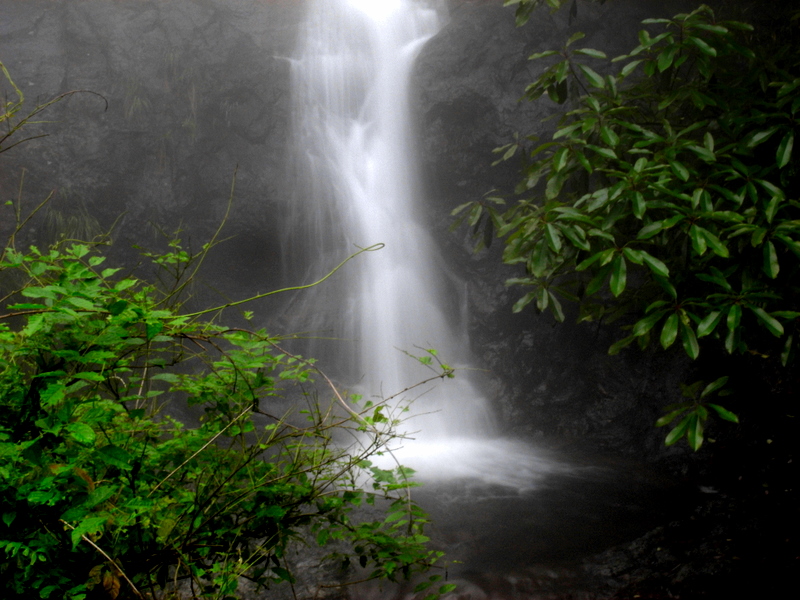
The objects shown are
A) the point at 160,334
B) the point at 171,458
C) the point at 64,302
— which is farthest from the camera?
the point at 171,458

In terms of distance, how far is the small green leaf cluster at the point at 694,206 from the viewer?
103 inches

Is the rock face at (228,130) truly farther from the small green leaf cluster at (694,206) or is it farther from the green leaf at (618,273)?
the green leaf at (618,273)

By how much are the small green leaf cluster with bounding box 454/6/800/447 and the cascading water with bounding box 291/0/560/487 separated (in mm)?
4492

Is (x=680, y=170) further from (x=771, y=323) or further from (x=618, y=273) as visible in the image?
(x=771, y=323)

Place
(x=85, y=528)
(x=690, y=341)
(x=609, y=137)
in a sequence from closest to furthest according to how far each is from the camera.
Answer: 1. (x=85, y=528)
2. (x=690, y=341)
3. (x=609, y=137)

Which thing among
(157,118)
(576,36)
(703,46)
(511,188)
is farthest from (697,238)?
(157,118)

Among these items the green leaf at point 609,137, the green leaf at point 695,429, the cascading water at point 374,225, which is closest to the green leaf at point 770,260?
the green leaf at point 695,429

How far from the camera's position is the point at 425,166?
354 inches

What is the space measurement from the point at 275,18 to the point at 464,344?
714 cm

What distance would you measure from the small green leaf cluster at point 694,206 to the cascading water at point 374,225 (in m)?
4.49

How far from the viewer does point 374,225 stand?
351 inches

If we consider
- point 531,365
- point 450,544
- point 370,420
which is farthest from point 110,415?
point 531,365

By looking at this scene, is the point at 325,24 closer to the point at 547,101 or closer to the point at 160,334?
the point at 547,101

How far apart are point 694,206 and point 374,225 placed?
6611 millimetres
